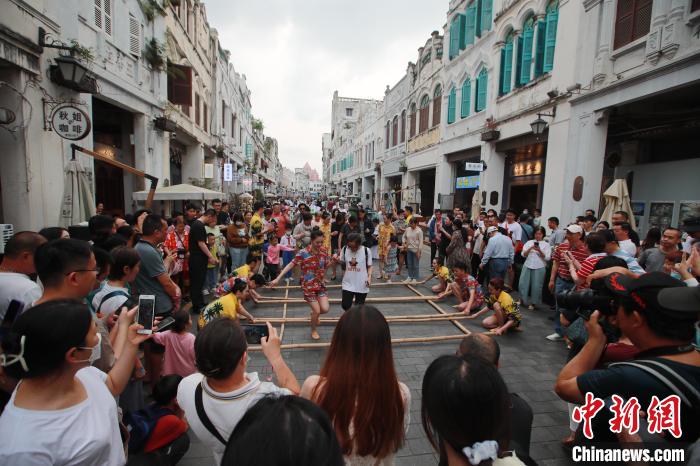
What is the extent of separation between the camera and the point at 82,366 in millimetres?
1709

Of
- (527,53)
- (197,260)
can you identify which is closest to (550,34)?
(527,53)

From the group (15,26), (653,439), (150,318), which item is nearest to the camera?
(653,439)

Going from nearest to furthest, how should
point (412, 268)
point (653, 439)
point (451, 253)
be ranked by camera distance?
point (653, 439) < point (451, 253) < point (412, 268)

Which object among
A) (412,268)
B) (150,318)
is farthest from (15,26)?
(412,268)

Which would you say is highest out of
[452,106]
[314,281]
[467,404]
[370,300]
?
[452,106]

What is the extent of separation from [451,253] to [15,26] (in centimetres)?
941

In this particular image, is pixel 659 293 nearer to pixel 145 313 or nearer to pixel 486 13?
pixel 145 313

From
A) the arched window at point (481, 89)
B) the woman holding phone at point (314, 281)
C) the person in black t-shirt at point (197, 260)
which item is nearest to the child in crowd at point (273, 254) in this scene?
the person in black t-shirt at point (197, 260)

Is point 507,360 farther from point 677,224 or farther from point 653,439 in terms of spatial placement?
point 677,224

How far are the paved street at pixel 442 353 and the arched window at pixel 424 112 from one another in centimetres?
1484

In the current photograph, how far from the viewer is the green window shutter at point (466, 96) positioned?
15.2 m

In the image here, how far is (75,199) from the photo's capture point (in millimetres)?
7188

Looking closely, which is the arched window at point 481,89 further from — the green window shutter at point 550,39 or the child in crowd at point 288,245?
the child in crowd at point 288,245

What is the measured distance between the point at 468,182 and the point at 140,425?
1586 centimetres
